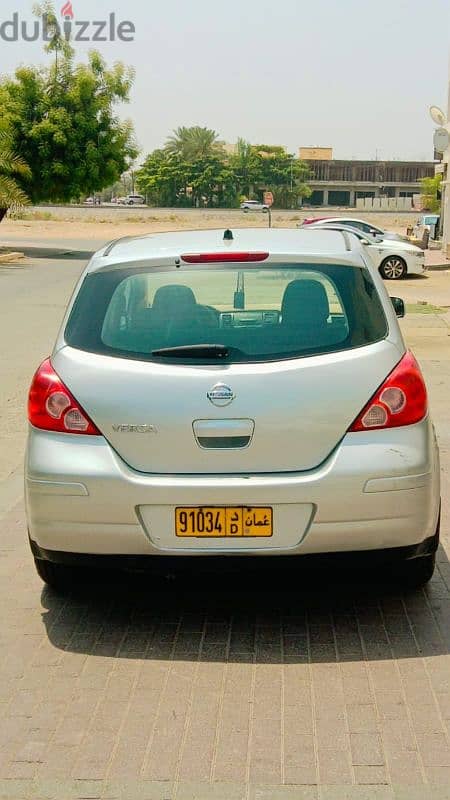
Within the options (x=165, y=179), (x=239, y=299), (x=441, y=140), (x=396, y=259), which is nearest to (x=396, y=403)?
(x=239, y=299)

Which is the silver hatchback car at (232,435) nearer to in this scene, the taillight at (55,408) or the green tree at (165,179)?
the taillight at (55,408)

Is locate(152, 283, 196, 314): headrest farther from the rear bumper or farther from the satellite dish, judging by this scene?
the satellite dish

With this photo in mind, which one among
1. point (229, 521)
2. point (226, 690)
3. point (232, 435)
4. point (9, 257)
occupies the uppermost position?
point (232, 435)

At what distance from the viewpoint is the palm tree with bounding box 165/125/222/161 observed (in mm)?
152375

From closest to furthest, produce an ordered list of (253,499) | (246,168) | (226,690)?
(226,690) < (253,499) < (246,168)

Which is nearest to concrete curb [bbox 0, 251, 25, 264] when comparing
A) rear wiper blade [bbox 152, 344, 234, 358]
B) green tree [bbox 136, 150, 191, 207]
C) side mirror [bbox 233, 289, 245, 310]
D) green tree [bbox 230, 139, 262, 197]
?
side mirror [bbox 233, 289, 245, 310]

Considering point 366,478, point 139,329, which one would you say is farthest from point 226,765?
point 139,329

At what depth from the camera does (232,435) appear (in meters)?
4.78

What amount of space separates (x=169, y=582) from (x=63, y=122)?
1626 inches

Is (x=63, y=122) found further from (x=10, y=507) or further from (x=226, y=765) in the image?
(x=226, y=765)

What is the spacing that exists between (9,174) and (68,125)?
10.8ft

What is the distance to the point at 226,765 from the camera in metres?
3.76

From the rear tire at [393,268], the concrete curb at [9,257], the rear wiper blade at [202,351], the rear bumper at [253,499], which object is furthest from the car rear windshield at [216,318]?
the concrete curb at [9,257]

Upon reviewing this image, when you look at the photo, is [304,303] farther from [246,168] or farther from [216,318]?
[246,168]
